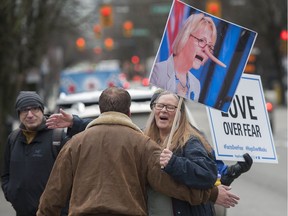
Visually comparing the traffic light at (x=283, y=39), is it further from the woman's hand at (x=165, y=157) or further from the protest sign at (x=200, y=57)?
the woman's hand at (x=165, y=157)

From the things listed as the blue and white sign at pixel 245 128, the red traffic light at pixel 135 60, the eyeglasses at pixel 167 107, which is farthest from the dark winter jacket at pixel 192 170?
the red traffic light at pixel 135 60

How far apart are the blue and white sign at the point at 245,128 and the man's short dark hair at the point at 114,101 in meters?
1.23

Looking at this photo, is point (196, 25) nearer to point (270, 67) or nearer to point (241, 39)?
point (241, 39)

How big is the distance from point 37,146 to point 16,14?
17.0 meters

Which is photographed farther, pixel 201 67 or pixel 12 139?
pixel 12 139

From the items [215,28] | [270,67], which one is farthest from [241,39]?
[270,67]

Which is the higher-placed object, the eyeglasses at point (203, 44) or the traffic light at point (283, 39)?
the eyeglasses at point (203, 44)

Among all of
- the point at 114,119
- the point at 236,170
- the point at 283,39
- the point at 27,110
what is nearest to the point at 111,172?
the point at 114,119

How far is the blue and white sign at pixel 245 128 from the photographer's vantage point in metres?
5.83

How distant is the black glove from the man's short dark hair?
1241 millimetres

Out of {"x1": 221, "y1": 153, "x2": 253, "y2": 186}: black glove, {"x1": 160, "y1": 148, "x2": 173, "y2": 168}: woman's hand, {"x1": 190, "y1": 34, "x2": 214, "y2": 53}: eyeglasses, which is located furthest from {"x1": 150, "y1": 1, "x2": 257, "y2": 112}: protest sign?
{"x1": 221, "y1": 153, "x2": 253, "y2": 186}: black glove

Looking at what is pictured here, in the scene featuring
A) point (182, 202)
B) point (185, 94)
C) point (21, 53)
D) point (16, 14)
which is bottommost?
point (21, 53)

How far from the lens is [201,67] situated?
A: 507 centimetres

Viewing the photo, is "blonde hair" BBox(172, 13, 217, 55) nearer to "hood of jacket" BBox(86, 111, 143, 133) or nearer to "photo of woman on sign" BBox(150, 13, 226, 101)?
"photo of woman on sign" BBox(150, 13, 226, 101)
